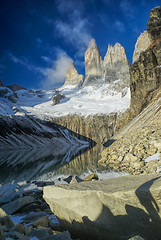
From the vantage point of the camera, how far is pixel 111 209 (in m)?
3.30

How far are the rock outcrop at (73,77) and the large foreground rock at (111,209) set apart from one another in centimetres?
16739

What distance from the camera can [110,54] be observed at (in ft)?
403

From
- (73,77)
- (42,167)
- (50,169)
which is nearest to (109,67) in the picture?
(73,77)

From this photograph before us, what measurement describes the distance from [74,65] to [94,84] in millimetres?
56397

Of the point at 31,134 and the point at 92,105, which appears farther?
the point at 92,105

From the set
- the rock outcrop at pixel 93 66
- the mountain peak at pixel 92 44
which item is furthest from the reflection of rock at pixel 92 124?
the mountain peak at pixel 92 44

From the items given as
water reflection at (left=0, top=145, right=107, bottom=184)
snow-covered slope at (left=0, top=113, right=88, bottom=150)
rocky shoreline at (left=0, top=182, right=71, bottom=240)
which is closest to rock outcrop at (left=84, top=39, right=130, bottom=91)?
snow-covered slope at (left=0, top=113, right=88, bottom=150)

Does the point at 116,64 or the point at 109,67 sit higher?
the point at 116,64

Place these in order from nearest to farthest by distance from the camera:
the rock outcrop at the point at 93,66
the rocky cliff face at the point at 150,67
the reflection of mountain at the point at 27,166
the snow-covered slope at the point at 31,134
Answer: the reflection of mountain at the point at 27,166 → the rocky cliff face at the point at 150,67 → the snow-covered slope at the point at 31,134 → the rock outcrop at the point at 93,66

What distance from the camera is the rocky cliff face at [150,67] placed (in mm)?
45625

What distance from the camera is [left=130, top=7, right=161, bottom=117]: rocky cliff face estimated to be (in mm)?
45625

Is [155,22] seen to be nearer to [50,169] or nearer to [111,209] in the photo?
[50,169]

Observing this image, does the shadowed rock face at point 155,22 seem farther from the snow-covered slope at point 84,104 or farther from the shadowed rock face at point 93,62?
the shadowed rock face at point 93,62

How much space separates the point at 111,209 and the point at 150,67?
2090 inches
